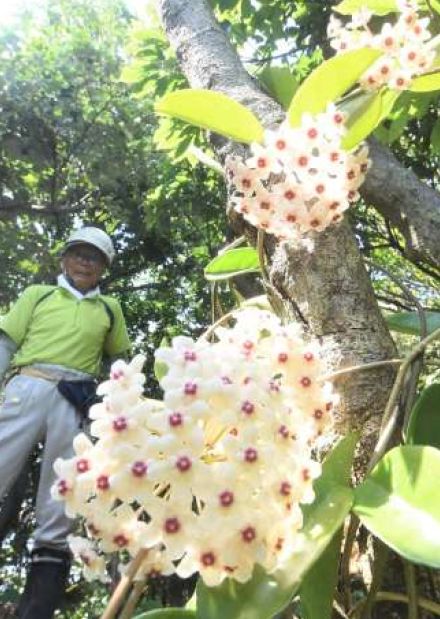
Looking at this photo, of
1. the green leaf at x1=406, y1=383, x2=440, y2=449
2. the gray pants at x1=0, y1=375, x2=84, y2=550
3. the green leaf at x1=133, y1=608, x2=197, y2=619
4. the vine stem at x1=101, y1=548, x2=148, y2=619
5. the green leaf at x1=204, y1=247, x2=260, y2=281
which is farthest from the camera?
the gray pants at x1=0, y1=375, x2=84, y2=550

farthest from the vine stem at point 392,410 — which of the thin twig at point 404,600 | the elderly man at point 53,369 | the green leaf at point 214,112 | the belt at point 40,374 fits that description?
the belt at point 40,374

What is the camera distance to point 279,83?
1.27m

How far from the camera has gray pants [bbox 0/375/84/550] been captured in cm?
208

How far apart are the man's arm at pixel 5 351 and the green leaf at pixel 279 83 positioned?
1338mm

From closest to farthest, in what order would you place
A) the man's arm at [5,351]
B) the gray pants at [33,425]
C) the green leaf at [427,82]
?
the green leaf at [427,82] < the gray pants at [33,425] < the man's arm at [5,351]

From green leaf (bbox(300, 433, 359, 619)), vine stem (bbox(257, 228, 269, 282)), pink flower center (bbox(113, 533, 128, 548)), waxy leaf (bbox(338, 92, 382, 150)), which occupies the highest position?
waxy leaf (bbox(338, 92, 382, 150))

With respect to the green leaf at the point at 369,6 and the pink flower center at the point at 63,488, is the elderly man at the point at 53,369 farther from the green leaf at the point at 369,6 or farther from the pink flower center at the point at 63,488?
the pink flower center at the point at 63,488

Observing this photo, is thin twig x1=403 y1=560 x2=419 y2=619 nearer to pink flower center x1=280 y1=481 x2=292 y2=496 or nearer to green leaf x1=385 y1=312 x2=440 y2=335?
pink flower center x1=280 y1=481 x2=292 y2=496

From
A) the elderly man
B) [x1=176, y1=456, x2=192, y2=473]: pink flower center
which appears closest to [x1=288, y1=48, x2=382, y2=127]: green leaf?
[x1=176, y1=456, x2=192, y2=473]: pink flower center

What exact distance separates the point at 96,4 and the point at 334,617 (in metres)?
6.98

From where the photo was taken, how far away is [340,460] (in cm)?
66

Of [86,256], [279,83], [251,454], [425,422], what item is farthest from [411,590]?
[86,256]

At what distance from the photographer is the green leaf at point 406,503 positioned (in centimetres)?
52

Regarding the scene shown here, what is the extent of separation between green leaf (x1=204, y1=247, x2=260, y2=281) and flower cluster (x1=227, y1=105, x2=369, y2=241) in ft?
1.17
